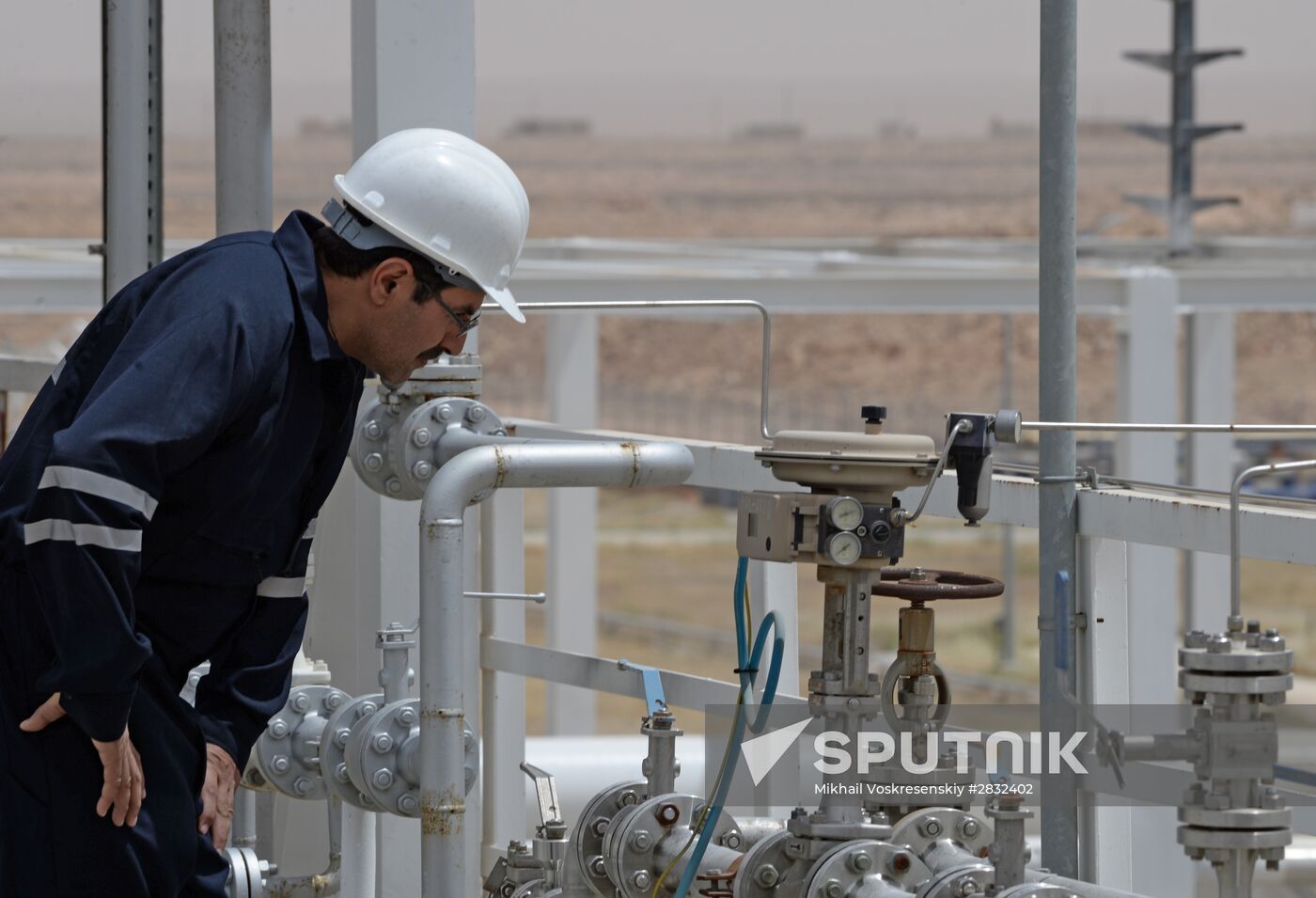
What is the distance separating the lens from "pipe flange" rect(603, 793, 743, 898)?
7.04 ft

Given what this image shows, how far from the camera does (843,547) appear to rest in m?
1.83

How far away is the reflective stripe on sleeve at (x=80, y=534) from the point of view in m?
1.70

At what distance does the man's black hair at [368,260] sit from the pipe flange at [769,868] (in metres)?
0.68

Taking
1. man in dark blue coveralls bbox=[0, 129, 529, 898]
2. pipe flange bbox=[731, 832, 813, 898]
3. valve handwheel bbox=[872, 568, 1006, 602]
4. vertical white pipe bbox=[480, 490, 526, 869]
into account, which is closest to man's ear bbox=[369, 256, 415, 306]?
man in dark blue coveralls bbox=[0, 129, 529, 898]

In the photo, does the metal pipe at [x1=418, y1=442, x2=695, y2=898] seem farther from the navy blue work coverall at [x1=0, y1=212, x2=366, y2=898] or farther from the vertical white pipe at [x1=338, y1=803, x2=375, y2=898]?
the vertical white pipe at [x1=338, y1=803, x2=375, y2=898]

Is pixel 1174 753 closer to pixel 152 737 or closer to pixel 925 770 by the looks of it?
pixel 925 770

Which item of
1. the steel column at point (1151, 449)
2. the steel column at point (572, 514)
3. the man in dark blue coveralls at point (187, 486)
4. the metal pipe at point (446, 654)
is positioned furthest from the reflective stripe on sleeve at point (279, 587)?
the steel column at point (572, 514)

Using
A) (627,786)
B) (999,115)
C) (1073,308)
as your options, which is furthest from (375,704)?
(999,115)

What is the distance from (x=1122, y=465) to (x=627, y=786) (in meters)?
4.00

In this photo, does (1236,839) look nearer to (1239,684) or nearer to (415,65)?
(1239,684)

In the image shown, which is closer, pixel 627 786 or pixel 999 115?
pixel 627 786

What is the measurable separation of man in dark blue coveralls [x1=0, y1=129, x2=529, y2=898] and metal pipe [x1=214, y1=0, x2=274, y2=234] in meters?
0.57

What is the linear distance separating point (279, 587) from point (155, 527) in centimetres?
25

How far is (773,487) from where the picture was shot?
2.60 m
